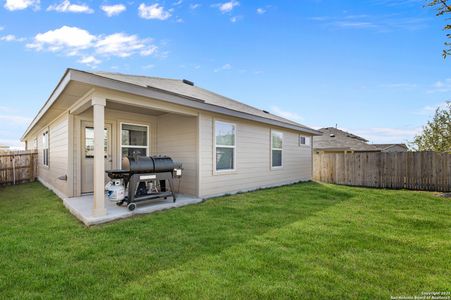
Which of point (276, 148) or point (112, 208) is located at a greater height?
point (276, 148)

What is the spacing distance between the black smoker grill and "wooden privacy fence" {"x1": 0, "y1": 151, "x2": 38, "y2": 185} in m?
8.71

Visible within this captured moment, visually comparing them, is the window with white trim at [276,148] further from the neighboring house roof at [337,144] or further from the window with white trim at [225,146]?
the neighboring house roof at [337,144]

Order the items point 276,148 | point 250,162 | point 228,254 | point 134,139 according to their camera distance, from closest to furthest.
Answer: point 228,254, point 134,139, point 250,162, point 276,148

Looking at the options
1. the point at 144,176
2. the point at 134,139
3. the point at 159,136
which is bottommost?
the point at 144,176

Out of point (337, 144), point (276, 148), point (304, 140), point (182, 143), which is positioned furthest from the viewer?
point (337, 144)

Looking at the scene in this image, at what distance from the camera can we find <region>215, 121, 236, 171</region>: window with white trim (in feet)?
22.3

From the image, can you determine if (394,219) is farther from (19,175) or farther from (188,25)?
(19,175)

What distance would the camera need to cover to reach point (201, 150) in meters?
6.24

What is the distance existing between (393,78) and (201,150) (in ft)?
28.7

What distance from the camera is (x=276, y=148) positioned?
9.19 metres

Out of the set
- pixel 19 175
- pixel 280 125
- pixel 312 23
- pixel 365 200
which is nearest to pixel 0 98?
pixel 19 175

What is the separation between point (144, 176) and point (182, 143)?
5.97 feet

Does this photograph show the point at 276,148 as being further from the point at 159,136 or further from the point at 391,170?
the point at 391,170

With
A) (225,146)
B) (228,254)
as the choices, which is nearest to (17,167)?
(225,146)
